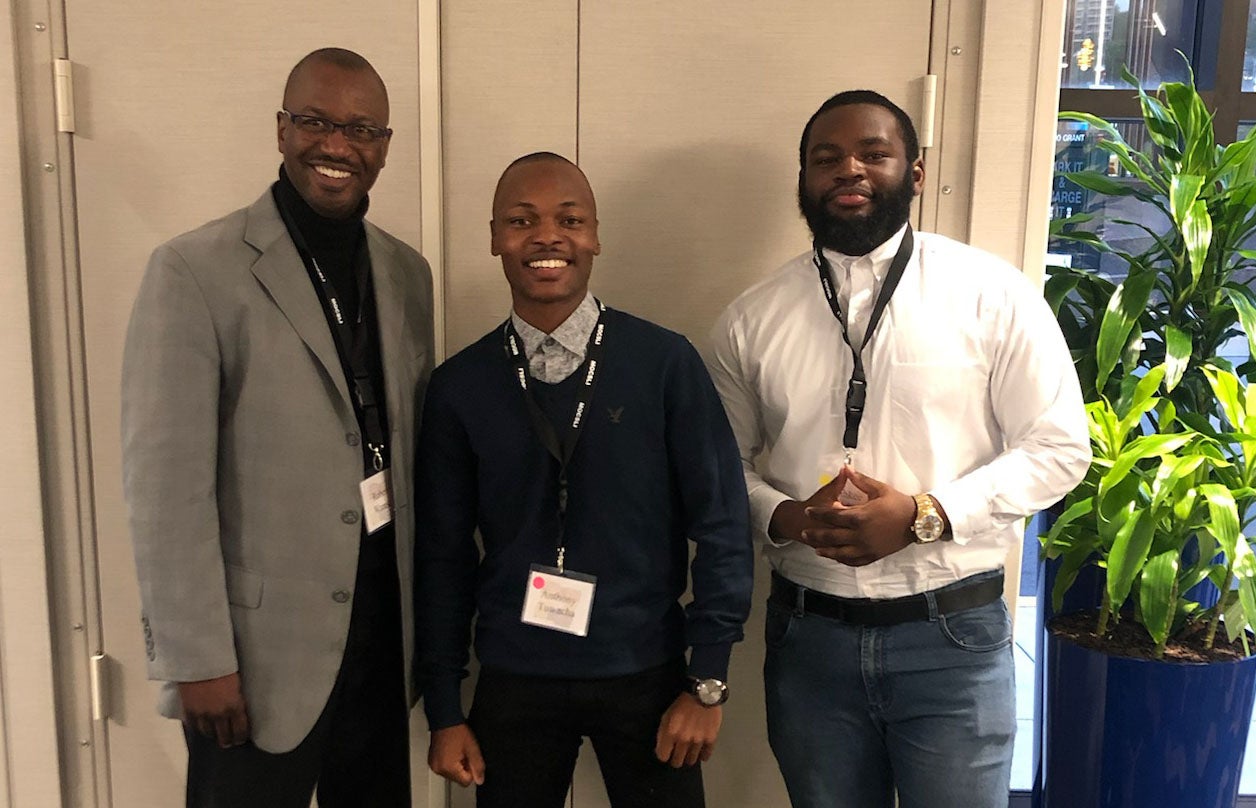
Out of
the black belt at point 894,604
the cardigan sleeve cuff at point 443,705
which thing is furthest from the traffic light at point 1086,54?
the cardigan sleeve cuff at point 443,705

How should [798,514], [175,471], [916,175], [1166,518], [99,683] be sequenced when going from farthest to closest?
[99,683] < [1166,518] < [916,175] < [798,514] < [175,471]

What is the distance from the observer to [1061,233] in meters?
2.34

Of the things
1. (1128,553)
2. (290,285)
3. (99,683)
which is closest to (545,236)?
(290,285)

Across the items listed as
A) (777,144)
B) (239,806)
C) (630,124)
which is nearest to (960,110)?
(777,144)

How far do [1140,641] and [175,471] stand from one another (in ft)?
6.70

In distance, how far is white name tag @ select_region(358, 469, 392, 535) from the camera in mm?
1591

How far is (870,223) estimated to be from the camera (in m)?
1.67

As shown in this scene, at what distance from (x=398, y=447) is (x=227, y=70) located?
105 cm

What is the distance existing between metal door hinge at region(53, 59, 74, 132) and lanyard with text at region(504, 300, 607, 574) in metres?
1.24

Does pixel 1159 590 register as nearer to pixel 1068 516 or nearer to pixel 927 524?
pixel 1068 516

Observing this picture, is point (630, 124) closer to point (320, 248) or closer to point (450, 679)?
point (320, 248)

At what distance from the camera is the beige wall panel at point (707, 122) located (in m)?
2.06

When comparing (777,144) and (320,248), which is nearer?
(320,248)

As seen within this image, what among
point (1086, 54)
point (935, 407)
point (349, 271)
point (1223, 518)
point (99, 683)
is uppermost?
point (1086, 54)
